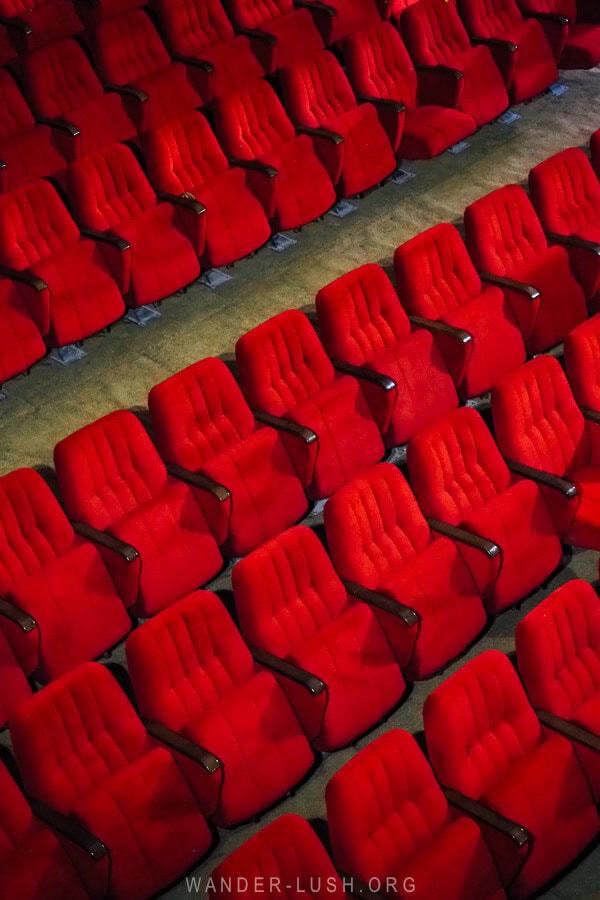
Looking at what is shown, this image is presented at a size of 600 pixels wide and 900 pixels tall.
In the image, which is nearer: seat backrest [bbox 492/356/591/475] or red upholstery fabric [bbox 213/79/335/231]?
seat backrest [bbox 492/356/591/475]

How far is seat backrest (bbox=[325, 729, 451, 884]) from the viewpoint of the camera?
123cm

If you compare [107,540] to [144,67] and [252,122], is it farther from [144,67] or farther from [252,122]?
[144,67]

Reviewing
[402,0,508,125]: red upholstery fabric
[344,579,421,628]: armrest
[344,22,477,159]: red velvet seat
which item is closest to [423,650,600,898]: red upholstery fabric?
[344,579,421,628]: armrest

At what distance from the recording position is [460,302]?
1883 millimetres

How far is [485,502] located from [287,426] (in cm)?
26

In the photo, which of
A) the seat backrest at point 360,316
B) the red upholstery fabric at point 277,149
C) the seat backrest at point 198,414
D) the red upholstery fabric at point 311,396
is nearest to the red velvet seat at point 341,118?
the red upholstery fabric at point 277,149

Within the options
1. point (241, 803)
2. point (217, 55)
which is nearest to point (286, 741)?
point (241, 803)

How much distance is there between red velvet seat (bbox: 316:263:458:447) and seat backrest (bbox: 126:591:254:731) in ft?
1.49

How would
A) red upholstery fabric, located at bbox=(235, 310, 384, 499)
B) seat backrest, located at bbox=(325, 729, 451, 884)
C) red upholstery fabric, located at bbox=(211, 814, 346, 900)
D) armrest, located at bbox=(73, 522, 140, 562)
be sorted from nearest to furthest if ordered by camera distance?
1. red upholstery fabric, located at bbox=(211, 814, 346, 900)
2. seat backrest, located at bbox=(325, 729, 451, 884)
3. armrest, located at bbox=(73, 522, 140, 562)
4. red upholstery fabric, located at bbox=(235, 310, 384, 499)

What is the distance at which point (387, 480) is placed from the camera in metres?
1.54

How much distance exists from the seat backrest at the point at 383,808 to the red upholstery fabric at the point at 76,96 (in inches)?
48.1

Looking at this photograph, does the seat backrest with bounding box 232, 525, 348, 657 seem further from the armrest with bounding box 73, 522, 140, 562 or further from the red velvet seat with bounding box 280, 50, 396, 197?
the red velvet seat with bounding box 280, 50, 396, 197

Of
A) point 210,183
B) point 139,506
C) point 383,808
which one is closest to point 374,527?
point 139,506

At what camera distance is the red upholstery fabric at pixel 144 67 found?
222 centimetres
